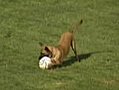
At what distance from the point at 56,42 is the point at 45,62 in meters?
4.08

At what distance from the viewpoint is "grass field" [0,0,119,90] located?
1330cm

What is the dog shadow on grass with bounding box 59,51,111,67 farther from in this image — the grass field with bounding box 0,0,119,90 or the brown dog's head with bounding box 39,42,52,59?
the brown dog's head with bounding box 39,42,52,59

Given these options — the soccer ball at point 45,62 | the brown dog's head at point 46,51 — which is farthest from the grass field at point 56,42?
the brown dog's head at point 46,51

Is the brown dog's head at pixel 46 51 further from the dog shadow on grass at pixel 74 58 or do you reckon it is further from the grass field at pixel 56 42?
the dog shadow on grass at pixel 74 58

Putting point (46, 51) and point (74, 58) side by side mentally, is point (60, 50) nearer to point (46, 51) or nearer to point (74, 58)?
point (46, 51)

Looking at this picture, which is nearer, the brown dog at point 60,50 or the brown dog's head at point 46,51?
the brown dog's head at point 46,51

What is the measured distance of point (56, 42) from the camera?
58.9ft

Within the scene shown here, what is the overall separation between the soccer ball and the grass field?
0.15 meters

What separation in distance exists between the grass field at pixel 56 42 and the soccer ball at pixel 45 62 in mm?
145

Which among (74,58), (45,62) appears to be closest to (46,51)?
(45,62)

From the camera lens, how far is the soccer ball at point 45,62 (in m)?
13.9

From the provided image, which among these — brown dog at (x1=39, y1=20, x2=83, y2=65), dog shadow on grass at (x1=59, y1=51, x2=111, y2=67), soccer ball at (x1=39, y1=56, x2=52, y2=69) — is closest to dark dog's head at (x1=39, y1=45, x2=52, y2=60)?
brown dog at (x1=39, y1=20, x2=83, y2=65)

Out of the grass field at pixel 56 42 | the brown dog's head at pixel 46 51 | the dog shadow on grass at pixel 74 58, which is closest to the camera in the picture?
the grass field at pixel 56 42

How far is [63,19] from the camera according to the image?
72.4 feet
